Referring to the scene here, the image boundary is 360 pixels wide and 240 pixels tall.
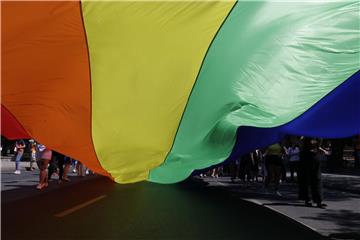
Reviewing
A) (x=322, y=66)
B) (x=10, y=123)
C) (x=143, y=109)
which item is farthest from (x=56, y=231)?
(x=322, y=66)

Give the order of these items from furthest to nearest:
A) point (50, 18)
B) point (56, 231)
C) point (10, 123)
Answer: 1. point (56, 231)
2. point (10, 123)
3. point (50, 18)

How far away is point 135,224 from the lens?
823 centimetres

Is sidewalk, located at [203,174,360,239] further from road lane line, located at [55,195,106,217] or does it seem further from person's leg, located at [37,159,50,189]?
person's leg, located at [37,159,50,189]

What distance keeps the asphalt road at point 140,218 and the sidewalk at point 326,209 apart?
0.37 meters

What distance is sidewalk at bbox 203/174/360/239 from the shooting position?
324 inches

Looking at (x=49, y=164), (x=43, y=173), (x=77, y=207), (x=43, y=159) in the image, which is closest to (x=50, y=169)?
(x=49, y=164)

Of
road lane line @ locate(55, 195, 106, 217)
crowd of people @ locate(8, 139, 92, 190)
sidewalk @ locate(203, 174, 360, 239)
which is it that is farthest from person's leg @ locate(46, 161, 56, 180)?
sidewalk @ locate(203, 174, 360, 239)

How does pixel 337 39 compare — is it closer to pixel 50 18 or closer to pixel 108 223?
pixel 50 18

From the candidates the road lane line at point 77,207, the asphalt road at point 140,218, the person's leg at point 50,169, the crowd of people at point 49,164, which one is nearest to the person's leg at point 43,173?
the crowd of people at point 49,164

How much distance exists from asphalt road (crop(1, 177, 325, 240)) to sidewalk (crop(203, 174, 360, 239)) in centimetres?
37

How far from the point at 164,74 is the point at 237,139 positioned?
912mm

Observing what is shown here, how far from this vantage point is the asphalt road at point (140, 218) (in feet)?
24.3

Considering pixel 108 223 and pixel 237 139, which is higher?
pixel 237 139

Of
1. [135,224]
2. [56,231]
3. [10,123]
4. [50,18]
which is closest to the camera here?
[50,18]
